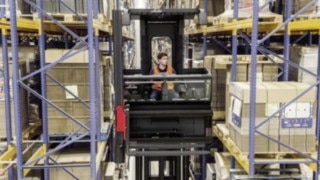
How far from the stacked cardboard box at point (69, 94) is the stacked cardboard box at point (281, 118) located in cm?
208

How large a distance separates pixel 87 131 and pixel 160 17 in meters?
2.04

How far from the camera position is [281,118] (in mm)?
4617

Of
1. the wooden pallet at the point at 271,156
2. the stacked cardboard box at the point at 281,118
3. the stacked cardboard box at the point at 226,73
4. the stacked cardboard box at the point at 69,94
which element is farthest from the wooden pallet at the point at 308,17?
the stacked cardboard box at the point at 69,94

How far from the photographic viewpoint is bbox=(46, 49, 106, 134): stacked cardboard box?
5523 millimetres

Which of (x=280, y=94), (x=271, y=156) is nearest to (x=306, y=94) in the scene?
(x=280, y=94)

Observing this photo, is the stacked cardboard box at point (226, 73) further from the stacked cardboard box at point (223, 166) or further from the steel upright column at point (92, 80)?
the steel upright column at point (92, 80)

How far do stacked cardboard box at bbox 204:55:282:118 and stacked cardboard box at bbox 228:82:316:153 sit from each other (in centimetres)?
105

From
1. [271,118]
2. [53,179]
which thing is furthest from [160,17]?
[53,179]

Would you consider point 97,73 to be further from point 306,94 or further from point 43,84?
point 306,94

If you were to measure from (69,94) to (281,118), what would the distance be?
9.36 ft

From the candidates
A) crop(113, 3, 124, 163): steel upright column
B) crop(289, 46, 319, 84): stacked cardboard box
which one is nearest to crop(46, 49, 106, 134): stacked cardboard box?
crop(113, 3, 124, 163): steel upright column

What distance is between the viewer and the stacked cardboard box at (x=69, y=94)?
18.1 feet

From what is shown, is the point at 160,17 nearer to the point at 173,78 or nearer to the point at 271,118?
the point at 173,78

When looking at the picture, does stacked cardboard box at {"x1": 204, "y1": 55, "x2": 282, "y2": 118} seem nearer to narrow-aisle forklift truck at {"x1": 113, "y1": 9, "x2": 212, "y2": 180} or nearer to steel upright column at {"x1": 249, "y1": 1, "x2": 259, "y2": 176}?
narrow-aisle forklift truck at {"x1": 113, "y1": 9, "x2": 212, "y2": 180}
